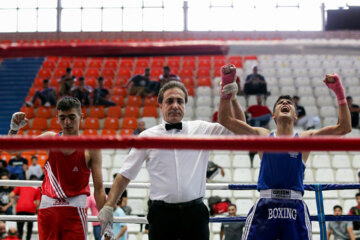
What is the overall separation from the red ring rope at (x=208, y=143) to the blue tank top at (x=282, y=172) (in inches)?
47.1

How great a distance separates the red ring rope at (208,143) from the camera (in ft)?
4.66

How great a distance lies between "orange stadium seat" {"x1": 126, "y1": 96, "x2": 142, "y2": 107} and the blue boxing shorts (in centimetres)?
821

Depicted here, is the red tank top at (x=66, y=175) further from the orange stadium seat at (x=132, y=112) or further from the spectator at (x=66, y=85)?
the spectator at (x=66, y=85)

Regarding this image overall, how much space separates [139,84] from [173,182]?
854 centimetres

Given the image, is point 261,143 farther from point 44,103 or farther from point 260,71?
point 260,71

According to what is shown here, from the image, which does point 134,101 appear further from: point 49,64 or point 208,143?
point 208,143

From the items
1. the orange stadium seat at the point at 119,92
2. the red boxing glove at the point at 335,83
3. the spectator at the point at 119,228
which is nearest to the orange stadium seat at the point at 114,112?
the orange stadium seat at the point at 119,92

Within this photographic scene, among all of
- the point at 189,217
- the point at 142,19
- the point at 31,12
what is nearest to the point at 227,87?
the point at 189,217

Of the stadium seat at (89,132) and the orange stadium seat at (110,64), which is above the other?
the orange stadium seat at (110,64)

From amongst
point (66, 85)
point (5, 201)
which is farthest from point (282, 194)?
point (66, 85)

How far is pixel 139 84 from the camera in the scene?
10836 millimetres

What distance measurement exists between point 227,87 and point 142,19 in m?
14.4

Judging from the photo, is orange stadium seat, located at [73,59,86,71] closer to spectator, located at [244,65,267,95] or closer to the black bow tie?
spectator, located at [244,65,267,95]

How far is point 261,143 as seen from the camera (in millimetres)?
1426
